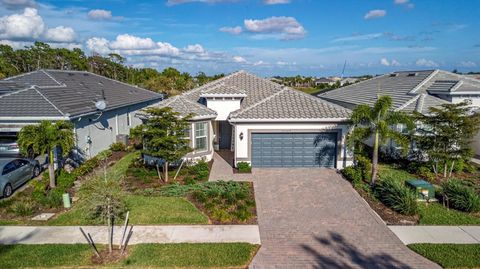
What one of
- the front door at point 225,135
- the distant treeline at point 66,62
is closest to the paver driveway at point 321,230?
the front door at point 225,135

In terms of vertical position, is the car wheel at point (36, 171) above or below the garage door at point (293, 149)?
below

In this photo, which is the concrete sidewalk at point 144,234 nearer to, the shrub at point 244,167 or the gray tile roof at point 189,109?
the shrub at point 244,167

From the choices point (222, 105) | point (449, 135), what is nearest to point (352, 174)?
point (449, 135)

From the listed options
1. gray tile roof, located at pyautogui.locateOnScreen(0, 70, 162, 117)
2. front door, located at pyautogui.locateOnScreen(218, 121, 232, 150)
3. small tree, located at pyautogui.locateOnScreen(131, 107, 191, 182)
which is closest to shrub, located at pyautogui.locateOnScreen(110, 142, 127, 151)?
gray tile roof, located at pyautogui.locateOnScreen(0, 70, 162, 117)

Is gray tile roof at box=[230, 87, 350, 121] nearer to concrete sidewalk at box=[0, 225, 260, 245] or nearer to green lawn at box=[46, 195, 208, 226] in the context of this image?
green lawn at box=[46, 195, 208, 226]

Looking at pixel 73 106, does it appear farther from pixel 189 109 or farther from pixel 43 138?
pixel 189 109
